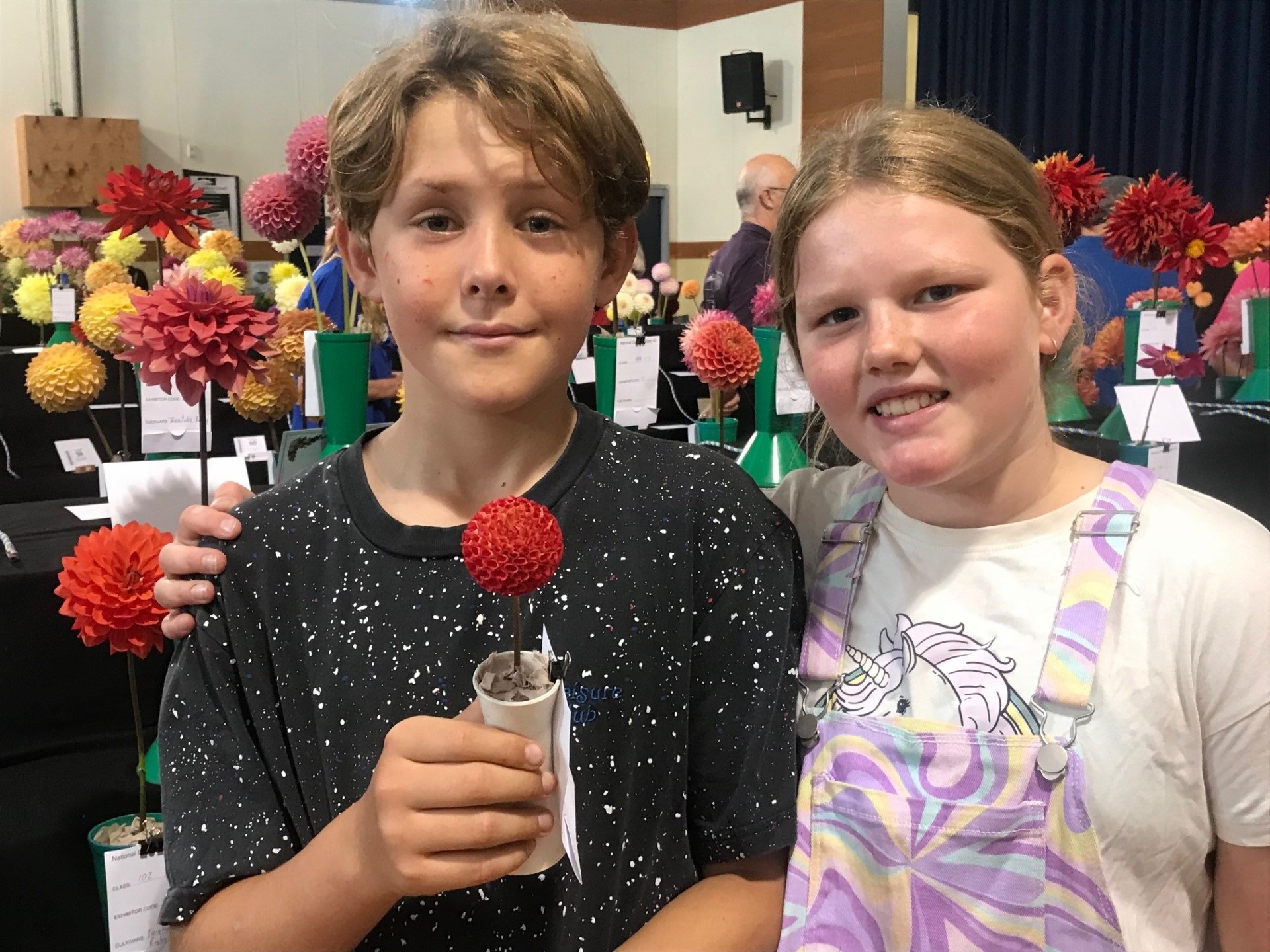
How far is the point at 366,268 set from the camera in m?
0.91

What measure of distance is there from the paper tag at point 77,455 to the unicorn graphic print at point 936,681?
208 cm

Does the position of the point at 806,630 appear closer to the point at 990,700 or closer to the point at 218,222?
the point at 990,700

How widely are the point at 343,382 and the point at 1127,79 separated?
17.7 feet

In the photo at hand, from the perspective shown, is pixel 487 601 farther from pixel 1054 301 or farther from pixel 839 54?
pixel 839 54

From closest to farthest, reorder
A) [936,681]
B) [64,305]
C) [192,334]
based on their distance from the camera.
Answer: [936,681] < [192,334] < [64,305]

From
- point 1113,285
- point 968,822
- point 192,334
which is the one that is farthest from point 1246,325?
point 192,334

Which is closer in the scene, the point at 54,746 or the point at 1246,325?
the point at 54,746

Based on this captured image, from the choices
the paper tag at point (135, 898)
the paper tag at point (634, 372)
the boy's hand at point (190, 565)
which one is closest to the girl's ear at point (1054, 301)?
the boy's hand at point (190, 565)

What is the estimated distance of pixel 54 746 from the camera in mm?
1584

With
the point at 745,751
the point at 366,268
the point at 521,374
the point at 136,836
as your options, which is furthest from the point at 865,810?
the point at 136,836

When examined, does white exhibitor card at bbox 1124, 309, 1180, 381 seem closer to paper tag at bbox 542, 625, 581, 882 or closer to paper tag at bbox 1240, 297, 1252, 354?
paper tag at bbox 1240, 297, 1252, 354

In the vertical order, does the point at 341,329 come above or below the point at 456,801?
above

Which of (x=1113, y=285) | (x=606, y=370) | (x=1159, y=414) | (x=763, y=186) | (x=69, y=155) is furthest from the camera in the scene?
(x=69, y=155)

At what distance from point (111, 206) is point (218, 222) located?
573 centimetres
